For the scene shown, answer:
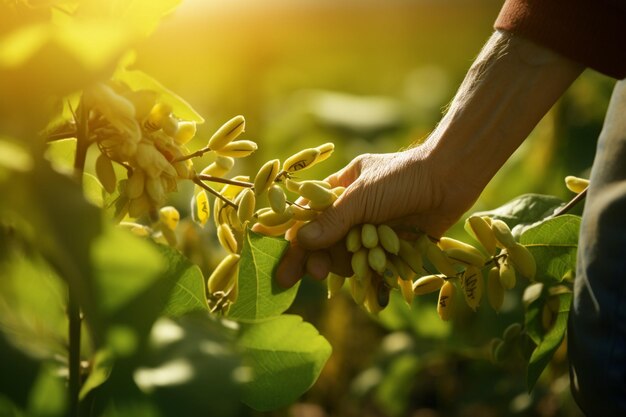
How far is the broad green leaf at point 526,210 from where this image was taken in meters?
1.27

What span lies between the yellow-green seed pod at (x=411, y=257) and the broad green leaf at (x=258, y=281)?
0.15 metres

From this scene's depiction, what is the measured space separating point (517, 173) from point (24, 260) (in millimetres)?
1754

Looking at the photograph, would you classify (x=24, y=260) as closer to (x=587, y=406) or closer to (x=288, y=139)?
(x=587, y=406)

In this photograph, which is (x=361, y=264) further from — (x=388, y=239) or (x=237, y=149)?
(x=237, y=149)

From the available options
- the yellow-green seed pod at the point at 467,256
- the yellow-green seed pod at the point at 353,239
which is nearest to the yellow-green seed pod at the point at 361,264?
the yellow-green seed pod at the point at 353,239

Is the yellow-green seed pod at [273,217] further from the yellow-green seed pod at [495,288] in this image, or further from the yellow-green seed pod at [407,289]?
the yellow-green seed pod at [495,288]

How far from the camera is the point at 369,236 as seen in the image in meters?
1.12

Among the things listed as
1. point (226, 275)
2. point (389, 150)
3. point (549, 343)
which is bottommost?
point (389, 150)

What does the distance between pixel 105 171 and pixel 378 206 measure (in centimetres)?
38

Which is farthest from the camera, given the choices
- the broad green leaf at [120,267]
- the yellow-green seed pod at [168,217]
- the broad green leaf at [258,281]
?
the yellow-green seed pod at [168,217]

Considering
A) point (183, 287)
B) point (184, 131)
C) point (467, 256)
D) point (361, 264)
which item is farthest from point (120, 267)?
point (467, 256)

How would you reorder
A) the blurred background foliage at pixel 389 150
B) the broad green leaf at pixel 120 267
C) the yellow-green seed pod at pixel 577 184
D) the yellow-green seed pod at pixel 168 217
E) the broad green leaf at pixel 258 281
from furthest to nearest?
1. the blurred background foliage at pixel 389 150
2. the yellow-green seed pod at pixel 577 184
3. the yellow-green seed pod at pixel 168 217
4. the broad green leaf at pixel 258 281
5. the broad green leaf at pixel 120 267

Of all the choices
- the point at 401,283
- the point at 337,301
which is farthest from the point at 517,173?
the point at 401,283

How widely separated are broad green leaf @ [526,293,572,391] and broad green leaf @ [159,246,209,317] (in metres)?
0.44
